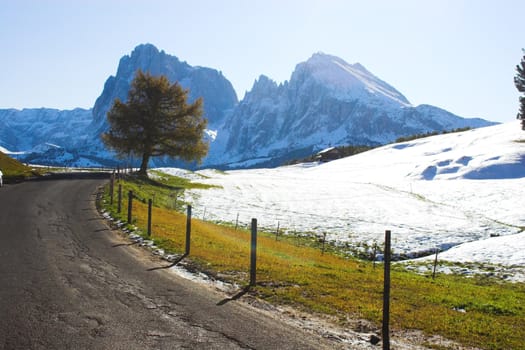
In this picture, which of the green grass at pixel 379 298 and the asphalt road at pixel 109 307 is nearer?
the asphalt road at pixel 109 307

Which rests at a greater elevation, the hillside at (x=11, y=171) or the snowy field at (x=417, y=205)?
the hillside at (x=11, y=171)

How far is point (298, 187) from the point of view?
221ft

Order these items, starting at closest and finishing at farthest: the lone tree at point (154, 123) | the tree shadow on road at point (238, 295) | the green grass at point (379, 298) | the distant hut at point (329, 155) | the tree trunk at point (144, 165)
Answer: the green grass at point (379, 298)
the tree shadow on road at point (238, 295)
the lone tree at point (154, 123)
the tree trunk at point (144, 165)
the distant hut at point (329, 155)

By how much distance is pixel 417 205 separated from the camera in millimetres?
49500

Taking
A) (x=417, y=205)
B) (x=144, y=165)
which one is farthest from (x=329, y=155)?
(x=417, y=205)

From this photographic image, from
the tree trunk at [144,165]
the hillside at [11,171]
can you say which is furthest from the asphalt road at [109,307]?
the tree trunk at [144,165]

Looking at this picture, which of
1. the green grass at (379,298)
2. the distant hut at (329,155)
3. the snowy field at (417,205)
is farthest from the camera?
the distant hut at (329,155)

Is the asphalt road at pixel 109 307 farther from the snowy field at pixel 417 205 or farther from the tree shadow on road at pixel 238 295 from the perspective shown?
the snowy field at pixel 417 205

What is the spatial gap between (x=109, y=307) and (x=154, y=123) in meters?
54.1

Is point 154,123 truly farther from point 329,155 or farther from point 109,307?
point 329,155

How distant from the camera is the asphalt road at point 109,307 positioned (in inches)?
320

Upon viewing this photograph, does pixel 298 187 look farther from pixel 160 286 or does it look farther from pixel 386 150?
pixel 386 150

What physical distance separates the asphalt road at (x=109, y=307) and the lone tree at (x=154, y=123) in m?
44.6

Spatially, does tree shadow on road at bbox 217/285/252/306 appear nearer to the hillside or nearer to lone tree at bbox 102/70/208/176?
the hillside
